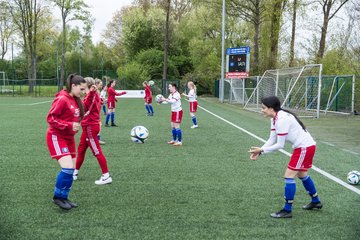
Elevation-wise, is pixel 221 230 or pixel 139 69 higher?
pixel 139 69

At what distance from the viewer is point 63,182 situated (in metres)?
5.24

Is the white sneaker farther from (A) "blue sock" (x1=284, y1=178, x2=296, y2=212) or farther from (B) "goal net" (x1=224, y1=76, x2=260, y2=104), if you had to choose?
(B) "goal net" (x1=224, y1=76, x2=260, y2=104)

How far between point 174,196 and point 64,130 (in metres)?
1.86

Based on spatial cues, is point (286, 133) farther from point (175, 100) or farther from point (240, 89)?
point (240, 89)

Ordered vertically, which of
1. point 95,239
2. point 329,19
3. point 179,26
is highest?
point 179,26

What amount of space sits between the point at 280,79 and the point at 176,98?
15.8 metres

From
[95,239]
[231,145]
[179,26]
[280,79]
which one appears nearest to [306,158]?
[95,239]

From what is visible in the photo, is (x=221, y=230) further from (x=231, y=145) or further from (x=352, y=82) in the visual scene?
(x=352, y=82)

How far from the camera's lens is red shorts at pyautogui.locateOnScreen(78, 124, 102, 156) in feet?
21.3

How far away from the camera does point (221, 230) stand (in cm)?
454

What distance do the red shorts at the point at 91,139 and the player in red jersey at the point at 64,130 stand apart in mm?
1103

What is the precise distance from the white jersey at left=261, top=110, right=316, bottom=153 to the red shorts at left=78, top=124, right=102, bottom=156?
9.26ft

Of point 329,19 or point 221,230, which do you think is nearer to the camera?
point 221,230

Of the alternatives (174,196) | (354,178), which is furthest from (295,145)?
(354,178)
